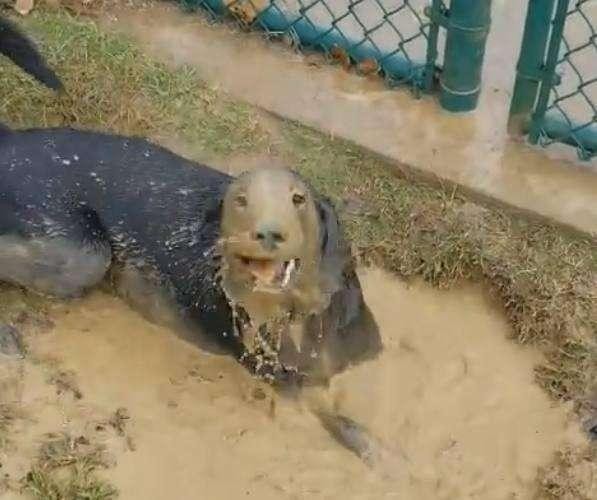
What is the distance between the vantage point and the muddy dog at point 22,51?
174 inches

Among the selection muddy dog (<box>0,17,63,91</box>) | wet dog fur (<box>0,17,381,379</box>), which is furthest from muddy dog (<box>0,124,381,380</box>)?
muddy dog (<box>0,17,63,91</box>)

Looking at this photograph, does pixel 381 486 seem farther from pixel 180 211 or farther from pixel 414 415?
pixel 180 211

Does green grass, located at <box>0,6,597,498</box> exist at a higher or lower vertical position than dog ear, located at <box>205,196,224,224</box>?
lower

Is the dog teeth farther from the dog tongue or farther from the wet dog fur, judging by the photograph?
the wet dog fur

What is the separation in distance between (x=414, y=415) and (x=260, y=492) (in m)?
0.64

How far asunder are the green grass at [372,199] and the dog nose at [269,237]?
122 cm

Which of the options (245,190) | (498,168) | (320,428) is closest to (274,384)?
(320,428)

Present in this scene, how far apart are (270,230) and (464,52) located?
1.97 metres

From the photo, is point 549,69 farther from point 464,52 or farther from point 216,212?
point 216,212

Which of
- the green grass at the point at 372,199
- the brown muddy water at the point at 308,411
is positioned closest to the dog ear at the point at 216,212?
the brown muddy water at the point at 308,411

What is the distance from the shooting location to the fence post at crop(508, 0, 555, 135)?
4.60m

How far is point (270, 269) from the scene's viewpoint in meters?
3.44

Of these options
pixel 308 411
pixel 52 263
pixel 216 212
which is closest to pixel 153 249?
pixel 52 263

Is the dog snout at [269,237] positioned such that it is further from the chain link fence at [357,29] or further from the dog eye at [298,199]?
the chain link fence at [357,29]
